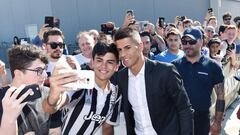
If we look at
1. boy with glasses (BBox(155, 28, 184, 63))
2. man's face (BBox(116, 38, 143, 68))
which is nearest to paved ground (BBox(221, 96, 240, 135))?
boy with glasses (BBox(155, 28, 184, 63))

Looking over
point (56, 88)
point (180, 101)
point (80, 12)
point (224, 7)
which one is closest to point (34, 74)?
point (56, 88)

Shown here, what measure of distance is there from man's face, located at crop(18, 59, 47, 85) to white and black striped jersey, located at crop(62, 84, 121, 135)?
55 cm

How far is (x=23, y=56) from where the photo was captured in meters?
2.53

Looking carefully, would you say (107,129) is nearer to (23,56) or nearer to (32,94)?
(23,56)

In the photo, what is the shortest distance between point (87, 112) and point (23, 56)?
80 centimetres

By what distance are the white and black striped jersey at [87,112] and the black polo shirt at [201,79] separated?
4.53 feet

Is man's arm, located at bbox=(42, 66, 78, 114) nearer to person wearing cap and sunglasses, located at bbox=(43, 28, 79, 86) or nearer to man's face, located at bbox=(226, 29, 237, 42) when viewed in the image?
person wearing cap and sunglasses, located at bbox=(43, 28, 79, 86)

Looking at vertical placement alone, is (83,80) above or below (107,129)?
above

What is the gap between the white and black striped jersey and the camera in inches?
120

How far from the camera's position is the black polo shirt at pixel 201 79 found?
4.18 metres

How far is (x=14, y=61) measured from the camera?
8.30 feet

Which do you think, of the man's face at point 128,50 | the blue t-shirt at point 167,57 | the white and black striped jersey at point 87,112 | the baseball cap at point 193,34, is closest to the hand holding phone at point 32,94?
the white and black striped jersey at point 87,112

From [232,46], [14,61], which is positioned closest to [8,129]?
[14,61]

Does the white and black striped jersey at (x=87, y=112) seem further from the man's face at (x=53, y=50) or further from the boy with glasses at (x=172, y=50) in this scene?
the boy with glasses at (x=172, y=50)
